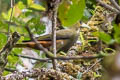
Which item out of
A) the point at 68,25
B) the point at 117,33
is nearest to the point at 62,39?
the point at 68,25

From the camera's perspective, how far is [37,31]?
2105mm

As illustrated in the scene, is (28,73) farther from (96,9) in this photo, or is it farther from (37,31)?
(96,9)

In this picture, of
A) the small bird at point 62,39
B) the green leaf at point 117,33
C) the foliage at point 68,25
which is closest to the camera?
the green leaf at point 117,33

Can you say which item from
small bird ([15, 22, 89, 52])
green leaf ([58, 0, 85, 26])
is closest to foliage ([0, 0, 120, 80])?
green leaf ([58, 0, 85, 26])

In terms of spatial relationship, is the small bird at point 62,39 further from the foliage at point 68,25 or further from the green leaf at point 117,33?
the green leaf at point 117,33

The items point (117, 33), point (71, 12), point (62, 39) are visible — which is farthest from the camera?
point (62, 39)

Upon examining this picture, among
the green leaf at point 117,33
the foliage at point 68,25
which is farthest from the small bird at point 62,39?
the green leaf at point 117,33

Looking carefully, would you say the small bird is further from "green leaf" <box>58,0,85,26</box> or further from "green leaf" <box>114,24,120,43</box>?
"green leaf" <box>114,24,120,43</box>

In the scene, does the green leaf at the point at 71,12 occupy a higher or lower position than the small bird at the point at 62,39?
higher

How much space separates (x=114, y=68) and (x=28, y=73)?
3.43ft

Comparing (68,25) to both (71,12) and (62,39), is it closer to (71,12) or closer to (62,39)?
(71,12)

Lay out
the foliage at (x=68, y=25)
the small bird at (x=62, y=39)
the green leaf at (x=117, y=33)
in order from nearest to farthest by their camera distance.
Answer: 1. the green leaf at (x=117, y=33)
2. the foliage at (x=68, y=25)
3. the small bird at (x=62, y=39)

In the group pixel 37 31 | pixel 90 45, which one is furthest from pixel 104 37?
pixel 90 45

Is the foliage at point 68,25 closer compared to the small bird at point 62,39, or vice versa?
the foliage at point 68,25
